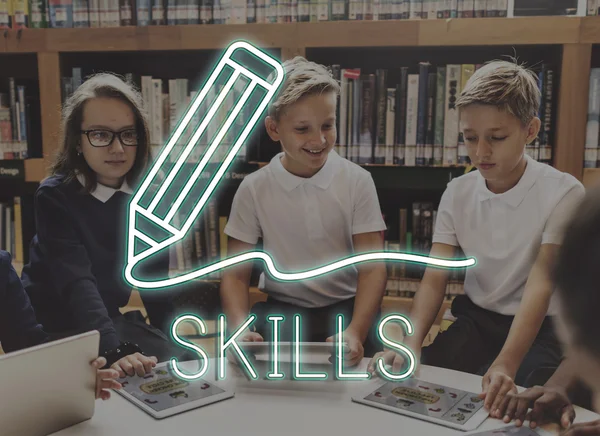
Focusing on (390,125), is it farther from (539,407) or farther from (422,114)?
(539,407)

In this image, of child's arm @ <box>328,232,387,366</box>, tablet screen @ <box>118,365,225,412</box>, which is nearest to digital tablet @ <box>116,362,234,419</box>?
tablet screen @ <box>118,365,225,412</box>

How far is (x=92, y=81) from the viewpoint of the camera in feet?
6.08

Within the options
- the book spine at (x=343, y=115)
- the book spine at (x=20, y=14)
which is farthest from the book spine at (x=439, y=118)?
the book spine at (x=20, y=14)

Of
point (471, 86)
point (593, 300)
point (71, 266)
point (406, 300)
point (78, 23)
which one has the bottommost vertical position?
point (406, 300)

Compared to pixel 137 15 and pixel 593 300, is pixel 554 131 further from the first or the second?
pixel 593 300

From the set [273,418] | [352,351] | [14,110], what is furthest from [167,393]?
[14,110]

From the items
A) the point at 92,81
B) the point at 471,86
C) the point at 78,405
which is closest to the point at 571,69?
the point at 471,86

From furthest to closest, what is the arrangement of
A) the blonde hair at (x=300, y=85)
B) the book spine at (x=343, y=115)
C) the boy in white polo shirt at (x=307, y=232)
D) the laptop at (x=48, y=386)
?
1. the book spine at (x=343, y=115)
2. the boy in white polo shirt at (x=307, y=232)
3. the blonde hair at (x=300, y=85)
4. the laptop at (x=48, y=386)

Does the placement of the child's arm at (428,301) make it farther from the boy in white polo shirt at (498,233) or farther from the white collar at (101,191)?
the white collar at (101,191)

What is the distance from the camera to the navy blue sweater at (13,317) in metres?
1.66

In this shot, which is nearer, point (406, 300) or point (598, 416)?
point (598, 416)

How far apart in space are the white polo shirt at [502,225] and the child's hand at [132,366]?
87 cm

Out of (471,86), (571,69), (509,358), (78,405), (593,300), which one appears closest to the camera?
(593,300)

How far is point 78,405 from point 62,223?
818mm
